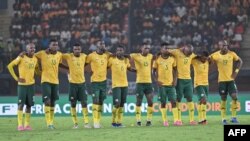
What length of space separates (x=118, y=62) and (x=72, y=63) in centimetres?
131

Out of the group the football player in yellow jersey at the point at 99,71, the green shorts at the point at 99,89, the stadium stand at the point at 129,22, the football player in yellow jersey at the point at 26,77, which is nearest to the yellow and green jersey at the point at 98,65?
the football player in yellow jersey at the point at 99,71

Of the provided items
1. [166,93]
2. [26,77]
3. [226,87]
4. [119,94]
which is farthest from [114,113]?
[226,87]

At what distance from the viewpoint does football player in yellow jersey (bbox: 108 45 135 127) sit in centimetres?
1942

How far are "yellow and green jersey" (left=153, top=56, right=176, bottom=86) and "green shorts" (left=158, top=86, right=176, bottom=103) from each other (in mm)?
119

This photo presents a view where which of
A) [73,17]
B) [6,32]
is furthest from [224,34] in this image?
[6,32]

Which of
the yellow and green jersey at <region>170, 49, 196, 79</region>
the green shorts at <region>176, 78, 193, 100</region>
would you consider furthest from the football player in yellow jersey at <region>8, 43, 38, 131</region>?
the green shorts at <region>176, 78, 193, 100</region>

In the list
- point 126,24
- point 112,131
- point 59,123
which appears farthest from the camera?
point 126,24

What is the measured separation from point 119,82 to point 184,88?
188cm

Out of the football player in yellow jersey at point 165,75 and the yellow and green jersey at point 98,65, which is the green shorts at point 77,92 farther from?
the football player in yellow jersey at point 165,75

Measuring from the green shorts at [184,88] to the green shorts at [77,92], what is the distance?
2692 mm

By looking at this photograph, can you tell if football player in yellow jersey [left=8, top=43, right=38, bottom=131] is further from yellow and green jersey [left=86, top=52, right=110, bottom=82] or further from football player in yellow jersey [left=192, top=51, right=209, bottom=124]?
football player in yellow jersey [left=192, top=51, right=209, bottom=124]

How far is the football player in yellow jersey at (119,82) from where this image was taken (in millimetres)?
19422

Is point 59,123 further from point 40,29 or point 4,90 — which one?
point 40,29

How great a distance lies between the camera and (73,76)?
63.4ft
